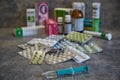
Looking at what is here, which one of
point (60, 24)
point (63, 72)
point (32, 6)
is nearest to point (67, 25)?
point (60, 24)

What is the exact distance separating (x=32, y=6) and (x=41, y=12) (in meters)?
0.07

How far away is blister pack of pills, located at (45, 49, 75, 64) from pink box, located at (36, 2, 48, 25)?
40 centimetres

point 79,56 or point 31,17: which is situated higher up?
point 31,17

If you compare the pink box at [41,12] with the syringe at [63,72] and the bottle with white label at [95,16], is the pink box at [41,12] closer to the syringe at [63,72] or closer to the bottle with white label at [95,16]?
the bottle with white label at [95,16]

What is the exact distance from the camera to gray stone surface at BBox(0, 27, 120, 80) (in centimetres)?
82

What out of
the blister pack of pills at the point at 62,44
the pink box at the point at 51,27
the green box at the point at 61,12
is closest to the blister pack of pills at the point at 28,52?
the blister pack of pills at the point at 62,44

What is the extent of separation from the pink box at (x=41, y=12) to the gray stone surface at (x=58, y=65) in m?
0.21

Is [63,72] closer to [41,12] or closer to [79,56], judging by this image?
[79,56]

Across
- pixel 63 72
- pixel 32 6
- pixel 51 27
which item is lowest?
pixel 63 72

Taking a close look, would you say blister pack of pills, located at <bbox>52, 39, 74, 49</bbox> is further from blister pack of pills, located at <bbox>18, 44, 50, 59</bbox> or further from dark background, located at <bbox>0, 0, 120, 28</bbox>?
dark background, located at <bbox>0, 0, 120, 28</bbox>

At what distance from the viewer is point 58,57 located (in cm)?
97

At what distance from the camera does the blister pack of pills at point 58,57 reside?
3.08 ft

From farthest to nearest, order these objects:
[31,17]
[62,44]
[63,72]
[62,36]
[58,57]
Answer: [31,17] → [62,36] → [62,44] → [58,57] → [63,72]

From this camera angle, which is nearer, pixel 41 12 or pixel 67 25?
pixel 67 25
